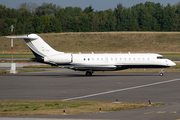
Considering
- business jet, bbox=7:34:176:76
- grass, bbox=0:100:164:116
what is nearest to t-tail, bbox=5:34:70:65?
business jet, bbox=7:34:176:76

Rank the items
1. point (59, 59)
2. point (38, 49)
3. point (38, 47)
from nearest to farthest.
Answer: point (59, 59), point (38, 49), point (38, 47)

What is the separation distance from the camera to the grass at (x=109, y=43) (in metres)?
109

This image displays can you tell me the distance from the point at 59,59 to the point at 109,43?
275ft

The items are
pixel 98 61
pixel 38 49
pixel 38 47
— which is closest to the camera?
pixel 98 61

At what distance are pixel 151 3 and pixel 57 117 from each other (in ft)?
638

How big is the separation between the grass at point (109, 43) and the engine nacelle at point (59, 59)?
71.1m

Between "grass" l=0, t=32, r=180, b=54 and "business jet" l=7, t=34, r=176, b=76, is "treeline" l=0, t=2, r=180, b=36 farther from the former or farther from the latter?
"business jet" l=7, t=34, r=176, b=76

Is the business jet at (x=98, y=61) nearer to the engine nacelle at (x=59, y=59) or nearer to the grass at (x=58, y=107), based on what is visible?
the engine nacelle at (x=59, y=59)

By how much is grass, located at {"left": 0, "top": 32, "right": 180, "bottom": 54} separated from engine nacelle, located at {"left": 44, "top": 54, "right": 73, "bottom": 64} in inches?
2798

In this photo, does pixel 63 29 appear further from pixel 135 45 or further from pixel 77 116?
pixel 77 116

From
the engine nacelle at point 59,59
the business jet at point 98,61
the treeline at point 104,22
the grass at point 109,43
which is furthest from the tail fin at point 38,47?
the treeline at point 104,22

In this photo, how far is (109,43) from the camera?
118 meters

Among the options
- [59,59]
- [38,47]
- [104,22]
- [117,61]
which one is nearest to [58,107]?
[59,59]

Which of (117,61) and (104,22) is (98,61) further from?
(104,22)
